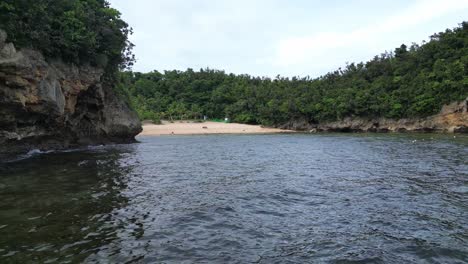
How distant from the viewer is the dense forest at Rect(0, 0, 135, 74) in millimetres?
22331

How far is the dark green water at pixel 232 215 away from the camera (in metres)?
8.19

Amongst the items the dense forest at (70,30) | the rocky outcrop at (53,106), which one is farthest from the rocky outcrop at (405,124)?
the dense forest at (70,30)

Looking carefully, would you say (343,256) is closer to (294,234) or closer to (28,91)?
(294,234)

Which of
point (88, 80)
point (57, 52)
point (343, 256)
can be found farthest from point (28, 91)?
point (343, 256)

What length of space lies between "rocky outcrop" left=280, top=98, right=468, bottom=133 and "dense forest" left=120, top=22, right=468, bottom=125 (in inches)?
44.7

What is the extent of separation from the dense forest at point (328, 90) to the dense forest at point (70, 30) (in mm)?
10185

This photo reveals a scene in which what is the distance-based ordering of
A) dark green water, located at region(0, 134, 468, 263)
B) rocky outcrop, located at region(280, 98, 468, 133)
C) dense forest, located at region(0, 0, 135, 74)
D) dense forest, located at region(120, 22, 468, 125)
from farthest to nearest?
dense forest, located at region(120, 22, 468, 125), rocky outcrop, located at region(280, 98, 468, 133), dense forest, located at region(0, 0, 135, 74), dark green water, located at region(0, 134, 468, 263)

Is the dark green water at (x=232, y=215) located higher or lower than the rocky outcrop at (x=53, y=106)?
lower

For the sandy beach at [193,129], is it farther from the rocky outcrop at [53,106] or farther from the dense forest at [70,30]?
the dense forest at [70,30]

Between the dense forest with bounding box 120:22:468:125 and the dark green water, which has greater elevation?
the dense forest with bounding box 120:22:468:125

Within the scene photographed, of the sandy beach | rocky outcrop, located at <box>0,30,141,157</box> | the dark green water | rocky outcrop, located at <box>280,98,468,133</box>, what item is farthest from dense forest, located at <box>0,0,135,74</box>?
rocky outcrop, located at <box>280,98,468,133</box>

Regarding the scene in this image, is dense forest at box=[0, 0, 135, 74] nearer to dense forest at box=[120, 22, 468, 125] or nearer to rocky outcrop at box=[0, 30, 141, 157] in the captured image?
rocky outcrop at box=[0, 30, 141, 157]

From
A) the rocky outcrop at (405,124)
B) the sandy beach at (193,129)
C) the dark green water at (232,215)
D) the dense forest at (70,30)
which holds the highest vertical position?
the dense forest at (70,30)

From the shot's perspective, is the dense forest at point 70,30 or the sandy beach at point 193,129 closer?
the dense forest at point 70,30
